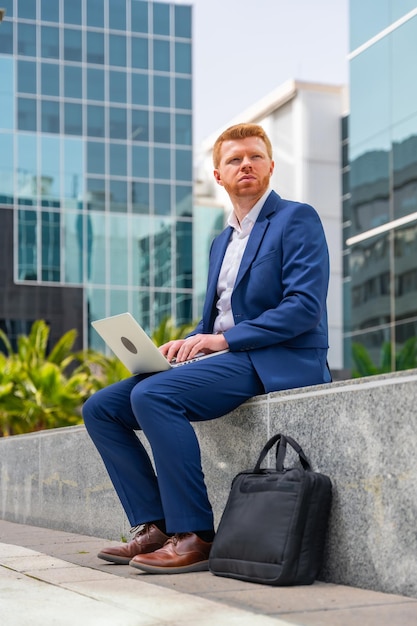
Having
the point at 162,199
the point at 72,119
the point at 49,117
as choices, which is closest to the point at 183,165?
the point at 162,199

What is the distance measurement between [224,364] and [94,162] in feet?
150

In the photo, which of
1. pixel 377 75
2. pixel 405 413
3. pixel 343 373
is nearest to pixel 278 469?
pixel 405 413

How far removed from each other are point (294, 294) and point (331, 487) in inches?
39.6

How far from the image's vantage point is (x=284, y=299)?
5.28 meters

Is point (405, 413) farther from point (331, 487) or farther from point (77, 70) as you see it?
point (77, 70)

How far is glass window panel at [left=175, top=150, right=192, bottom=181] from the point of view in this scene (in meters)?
51.2

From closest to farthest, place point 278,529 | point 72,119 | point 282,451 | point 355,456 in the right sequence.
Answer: point 278,529 → point 355,456 → point 282,451 → point 72,119

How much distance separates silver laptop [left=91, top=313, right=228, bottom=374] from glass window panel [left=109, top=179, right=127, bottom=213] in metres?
45.0

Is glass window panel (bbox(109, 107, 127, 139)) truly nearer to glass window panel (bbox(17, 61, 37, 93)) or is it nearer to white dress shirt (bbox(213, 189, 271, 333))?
glass window panel (bbox(17, 61, 37, 93))

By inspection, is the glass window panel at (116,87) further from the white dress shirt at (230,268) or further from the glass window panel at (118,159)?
the white dress shirt at (230,268)

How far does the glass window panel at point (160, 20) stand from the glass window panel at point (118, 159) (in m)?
5.89

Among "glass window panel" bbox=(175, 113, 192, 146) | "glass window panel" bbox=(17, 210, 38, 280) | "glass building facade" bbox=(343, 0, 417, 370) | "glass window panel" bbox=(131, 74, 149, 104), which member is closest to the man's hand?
"glass building facade" bbox=(343, 0, 417, 370)

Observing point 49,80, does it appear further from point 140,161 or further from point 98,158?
point 140,161

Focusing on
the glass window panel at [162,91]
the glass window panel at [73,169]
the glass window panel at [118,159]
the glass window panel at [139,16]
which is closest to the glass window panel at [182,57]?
the glass window panel at [162,91]
